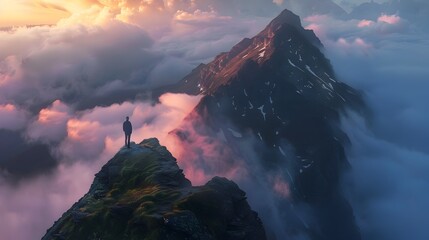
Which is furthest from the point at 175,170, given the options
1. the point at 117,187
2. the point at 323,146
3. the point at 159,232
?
the point at 323,146

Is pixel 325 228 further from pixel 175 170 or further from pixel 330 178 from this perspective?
pixel 175 170

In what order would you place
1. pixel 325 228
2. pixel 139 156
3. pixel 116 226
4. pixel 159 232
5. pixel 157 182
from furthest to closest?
pixel 325 228, pixel 139 156, pixel 157 182, pixel 116 226, pixel 159 232

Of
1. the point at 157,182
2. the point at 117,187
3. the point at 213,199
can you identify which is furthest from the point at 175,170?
the point at 213,199

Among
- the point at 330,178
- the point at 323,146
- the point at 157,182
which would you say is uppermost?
the point at 323,146

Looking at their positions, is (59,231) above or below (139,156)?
below

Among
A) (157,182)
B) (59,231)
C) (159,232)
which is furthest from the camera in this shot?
(157,182)

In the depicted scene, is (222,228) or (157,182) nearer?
(222,228)
